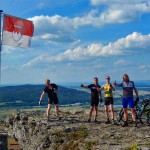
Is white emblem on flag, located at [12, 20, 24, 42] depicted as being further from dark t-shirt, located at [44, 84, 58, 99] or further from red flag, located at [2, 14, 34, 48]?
dark t-shirt, located at [44, 84, 58, 99]

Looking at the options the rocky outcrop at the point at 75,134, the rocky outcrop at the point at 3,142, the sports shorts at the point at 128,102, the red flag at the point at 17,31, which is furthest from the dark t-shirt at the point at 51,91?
the rocky outcrop at the point at 3,142

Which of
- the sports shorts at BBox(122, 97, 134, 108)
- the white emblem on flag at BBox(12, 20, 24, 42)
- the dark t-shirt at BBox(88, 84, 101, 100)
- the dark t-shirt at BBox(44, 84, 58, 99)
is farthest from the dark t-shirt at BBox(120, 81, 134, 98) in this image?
the white emblem on flag at BBox(12, 20, 24, 42)

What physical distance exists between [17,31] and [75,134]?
5940mm

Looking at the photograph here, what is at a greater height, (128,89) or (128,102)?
(128,89)

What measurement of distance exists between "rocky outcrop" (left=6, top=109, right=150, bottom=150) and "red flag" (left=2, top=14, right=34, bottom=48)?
15.2 ft

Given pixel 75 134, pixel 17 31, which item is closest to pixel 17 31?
pixel 17 31

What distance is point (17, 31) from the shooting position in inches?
671

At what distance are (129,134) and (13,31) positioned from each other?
7578 mm

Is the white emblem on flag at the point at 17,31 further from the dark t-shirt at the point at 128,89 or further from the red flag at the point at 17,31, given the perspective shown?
the dark t-shirt at the point at 128,89

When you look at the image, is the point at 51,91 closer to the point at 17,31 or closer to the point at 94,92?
the point at 94,92

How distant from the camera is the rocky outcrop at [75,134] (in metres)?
13.6

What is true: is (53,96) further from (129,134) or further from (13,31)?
(129,134)

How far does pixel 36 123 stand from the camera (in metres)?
18.9

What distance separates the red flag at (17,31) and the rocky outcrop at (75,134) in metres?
4.64
